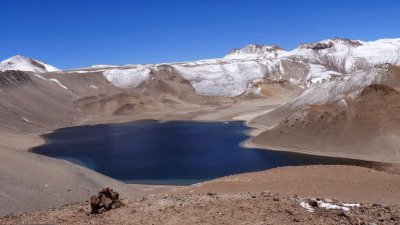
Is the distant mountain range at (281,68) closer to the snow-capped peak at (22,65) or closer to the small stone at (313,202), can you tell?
the snow-capped peak at (22,65)

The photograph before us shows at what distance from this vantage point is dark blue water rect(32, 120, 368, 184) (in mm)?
41594

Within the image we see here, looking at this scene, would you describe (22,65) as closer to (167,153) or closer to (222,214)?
(167,153)

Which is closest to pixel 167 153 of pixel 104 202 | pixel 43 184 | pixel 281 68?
pixel 43 184

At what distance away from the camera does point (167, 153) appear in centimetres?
5244

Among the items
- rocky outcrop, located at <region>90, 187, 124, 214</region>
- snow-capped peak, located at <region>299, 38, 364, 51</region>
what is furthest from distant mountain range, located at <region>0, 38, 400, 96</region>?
rocky outcrop, located at <region>90, 187, 124, 214</region>

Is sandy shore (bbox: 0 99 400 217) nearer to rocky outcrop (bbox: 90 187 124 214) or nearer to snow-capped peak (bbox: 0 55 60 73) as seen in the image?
rocky outcrop (bbox: 90 187 124 214)

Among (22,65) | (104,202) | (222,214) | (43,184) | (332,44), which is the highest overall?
(332,44)

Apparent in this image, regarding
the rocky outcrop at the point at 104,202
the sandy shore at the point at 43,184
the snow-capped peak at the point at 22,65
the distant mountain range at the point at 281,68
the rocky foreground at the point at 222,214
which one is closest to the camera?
the rocky foreground at the point at 222,214

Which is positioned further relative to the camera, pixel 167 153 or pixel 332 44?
pixel 332 44

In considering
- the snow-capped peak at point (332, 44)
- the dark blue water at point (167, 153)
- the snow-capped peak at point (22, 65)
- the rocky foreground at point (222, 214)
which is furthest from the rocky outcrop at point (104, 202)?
the snow-capped peak at point (22, 65)

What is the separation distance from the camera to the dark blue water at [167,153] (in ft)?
136

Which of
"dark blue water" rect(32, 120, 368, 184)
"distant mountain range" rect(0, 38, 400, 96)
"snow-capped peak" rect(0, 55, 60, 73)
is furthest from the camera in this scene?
"snow-capped peak" rect(0, 55, 60, 73)

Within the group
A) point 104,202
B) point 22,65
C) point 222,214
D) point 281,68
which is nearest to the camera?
point 222,214

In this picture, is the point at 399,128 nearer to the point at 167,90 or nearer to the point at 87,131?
the point at 87,131
